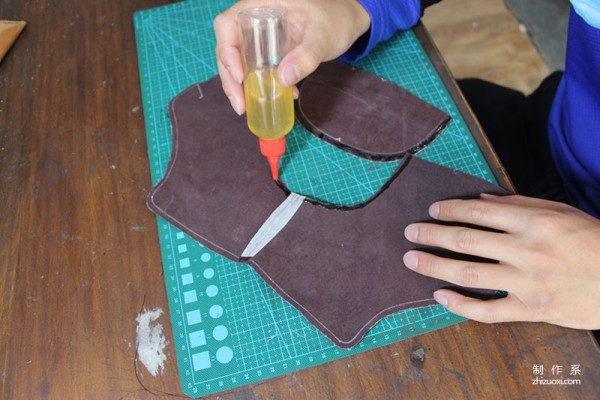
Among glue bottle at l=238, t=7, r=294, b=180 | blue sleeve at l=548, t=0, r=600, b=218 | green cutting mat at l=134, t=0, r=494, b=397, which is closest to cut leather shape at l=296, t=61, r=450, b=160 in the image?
green cutting mat at l=134, t=0, r=494, b=397

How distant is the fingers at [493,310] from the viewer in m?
0.64

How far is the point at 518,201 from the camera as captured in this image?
71 cm

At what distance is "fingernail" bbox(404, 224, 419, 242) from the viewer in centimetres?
71

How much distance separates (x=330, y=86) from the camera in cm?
87

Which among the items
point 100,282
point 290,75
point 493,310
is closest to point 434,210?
point 493,310

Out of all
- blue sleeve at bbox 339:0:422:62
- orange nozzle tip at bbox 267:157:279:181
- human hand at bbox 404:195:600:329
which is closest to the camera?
human hand at bbox 404:195:600:329

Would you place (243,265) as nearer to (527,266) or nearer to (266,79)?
(266,79)

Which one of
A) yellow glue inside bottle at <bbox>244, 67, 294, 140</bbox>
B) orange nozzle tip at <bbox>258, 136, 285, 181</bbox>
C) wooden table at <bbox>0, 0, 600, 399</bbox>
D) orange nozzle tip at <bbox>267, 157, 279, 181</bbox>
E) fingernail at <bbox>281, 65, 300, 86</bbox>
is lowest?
wooden table at <bbox>0, 0, 600, 399</bbox>

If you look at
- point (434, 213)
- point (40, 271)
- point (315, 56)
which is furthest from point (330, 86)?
point (40, 271)

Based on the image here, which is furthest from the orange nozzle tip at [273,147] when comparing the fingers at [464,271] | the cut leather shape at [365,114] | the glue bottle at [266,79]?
the fingers at [464,271]

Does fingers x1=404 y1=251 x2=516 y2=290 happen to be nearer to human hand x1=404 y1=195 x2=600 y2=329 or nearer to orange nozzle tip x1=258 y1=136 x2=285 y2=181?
human hand x1=404 y1=195 x2=600 y2=329

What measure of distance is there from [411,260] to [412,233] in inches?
1.6

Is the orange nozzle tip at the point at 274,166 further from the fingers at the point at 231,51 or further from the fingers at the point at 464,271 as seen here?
the fingers at the point at 464,271

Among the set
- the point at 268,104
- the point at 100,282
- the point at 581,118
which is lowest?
the point at 100,282
